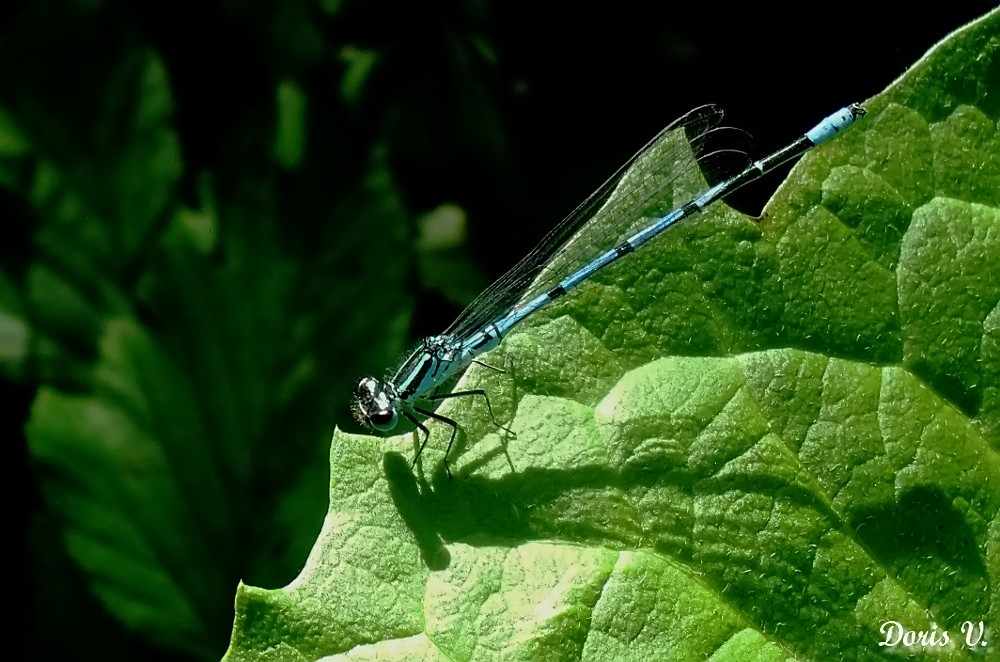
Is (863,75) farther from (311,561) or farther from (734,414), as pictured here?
(311,561)

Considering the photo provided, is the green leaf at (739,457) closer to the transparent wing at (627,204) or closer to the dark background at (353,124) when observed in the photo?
the transparent wing at (627,204)

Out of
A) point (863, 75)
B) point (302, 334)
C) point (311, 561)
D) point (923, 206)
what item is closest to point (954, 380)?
point (923, 206)

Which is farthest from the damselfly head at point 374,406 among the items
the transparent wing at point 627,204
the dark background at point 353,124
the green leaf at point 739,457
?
the green leaf at point 739,457

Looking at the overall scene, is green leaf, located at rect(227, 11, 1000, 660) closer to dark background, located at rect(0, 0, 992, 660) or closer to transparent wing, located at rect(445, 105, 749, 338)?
transparent wing, located at rect(445, 105, 749, 338)

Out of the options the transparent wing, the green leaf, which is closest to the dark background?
the transparent wing

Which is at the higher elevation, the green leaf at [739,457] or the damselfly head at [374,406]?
the damselfly head at [374,406]

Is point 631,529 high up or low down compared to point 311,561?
down

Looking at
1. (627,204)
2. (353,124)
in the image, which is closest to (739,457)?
(627,204)

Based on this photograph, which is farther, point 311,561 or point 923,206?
point 923,206
